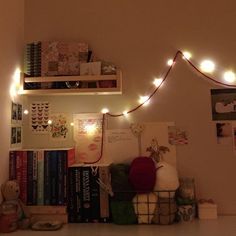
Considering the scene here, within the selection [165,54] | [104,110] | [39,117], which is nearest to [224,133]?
[165,54]

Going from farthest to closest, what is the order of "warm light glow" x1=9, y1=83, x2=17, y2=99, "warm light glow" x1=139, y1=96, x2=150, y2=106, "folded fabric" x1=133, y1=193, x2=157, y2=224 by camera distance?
"warm light glow" x1=139, y1=96, x2=150, y2=106 → "warm light glow" x1=9, y1=83, x2=17, y2=99 → "folded fabric" x1=133, y1=193, x2=157, y2=224

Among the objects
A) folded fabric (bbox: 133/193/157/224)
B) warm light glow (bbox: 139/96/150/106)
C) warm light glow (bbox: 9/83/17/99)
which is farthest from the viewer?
warm light glow (bbox: 139/96/150/106)

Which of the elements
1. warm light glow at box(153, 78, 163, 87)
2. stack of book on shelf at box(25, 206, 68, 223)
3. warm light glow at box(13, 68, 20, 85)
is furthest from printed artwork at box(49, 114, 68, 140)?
warm light glow at box(153, 78, 163, 87)

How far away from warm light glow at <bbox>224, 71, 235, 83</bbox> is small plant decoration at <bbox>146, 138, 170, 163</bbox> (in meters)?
0.48

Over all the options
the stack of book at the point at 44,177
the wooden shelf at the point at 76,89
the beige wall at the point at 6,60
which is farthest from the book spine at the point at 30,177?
the wooden shelf at the point at 76,89

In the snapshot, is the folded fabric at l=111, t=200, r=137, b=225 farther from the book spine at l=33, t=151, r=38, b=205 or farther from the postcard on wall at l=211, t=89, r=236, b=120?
the postcard on wall at l=211, t=89, r=236, b=120

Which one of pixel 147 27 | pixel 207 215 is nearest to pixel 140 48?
pixel 147 27

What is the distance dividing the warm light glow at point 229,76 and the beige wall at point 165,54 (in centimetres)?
4

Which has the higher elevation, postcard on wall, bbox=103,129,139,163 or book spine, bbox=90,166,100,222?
postcard on wall, bbox=103,129,139,163

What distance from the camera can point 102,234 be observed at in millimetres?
1189

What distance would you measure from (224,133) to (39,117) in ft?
3.19

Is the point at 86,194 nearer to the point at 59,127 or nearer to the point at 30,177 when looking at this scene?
the point at 30,177

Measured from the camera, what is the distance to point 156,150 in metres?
1.52

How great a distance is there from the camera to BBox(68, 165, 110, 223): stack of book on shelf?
133 cm
